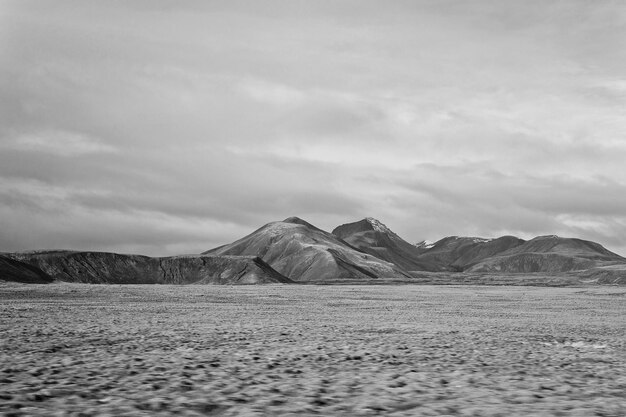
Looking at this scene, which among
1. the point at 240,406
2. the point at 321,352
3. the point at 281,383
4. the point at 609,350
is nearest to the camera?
the point at 240,406

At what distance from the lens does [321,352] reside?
20.4 meters

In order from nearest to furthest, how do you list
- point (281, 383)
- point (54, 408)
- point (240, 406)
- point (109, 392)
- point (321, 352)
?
point (54, 408)
point (240, 406)
point (109, 392)
point (281, 383)
point (321, 352)

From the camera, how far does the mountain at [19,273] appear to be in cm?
15810

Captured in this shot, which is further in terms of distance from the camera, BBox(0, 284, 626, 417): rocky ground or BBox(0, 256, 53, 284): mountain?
BBox(0, 256, 53, 284): mountain

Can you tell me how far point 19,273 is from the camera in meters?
166

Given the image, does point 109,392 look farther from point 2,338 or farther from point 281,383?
point 2,338

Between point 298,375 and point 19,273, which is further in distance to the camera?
point 19,273

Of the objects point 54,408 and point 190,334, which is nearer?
point 54,408

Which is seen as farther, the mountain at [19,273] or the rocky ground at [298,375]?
the mountain at [19,273]

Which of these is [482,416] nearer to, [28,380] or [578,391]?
[578,391]

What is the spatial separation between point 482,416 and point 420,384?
3.60 m

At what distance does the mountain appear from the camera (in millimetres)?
158100

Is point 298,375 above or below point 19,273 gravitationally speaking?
below

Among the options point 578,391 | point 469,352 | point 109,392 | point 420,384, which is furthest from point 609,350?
point 109,392
